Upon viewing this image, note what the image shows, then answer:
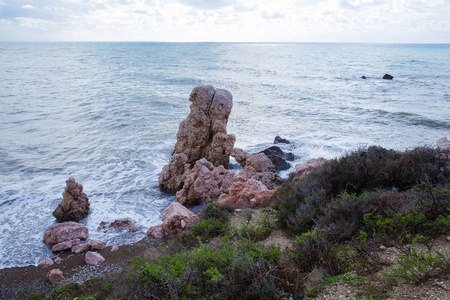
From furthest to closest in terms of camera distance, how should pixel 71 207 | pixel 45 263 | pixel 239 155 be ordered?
pixel 239 155
pixel 71 207
pixel 45 263

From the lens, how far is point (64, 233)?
286 inches

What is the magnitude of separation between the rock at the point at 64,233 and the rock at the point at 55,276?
1.39m

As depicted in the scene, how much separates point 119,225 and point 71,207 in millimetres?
1647

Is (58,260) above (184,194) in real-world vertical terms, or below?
below

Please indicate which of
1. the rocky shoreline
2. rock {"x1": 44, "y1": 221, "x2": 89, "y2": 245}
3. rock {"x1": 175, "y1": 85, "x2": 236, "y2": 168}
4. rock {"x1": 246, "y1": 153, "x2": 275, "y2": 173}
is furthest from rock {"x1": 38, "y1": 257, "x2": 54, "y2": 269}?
rock {"x1": 246, "y1": 153, "x2": 275, "y2": 173}

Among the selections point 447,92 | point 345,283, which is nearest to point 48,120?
point 345,283

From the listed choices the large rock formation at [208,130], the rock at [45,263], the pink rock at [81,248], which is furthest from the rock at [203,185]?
the rock at [45,263]

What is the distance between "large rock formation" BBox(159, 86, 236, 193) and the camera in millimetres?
11117

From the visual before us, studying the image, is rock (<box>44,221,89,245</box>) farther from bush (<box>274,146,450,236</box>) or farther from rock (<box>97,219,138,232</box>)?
bush (<box>274,146,450,236</box>)

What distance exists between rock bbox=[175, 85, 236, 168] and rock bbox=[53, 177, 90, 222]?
4.30 m

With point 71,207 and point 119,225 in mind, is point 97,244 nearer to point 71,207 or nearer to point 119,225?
point 119,225

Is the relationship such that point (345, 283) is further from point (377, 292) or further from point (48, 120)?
point (48, 120)

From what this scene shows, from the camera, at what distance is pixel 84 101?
24.0m

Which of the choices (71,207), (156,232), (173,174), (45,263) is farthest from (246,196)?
(71,207)
